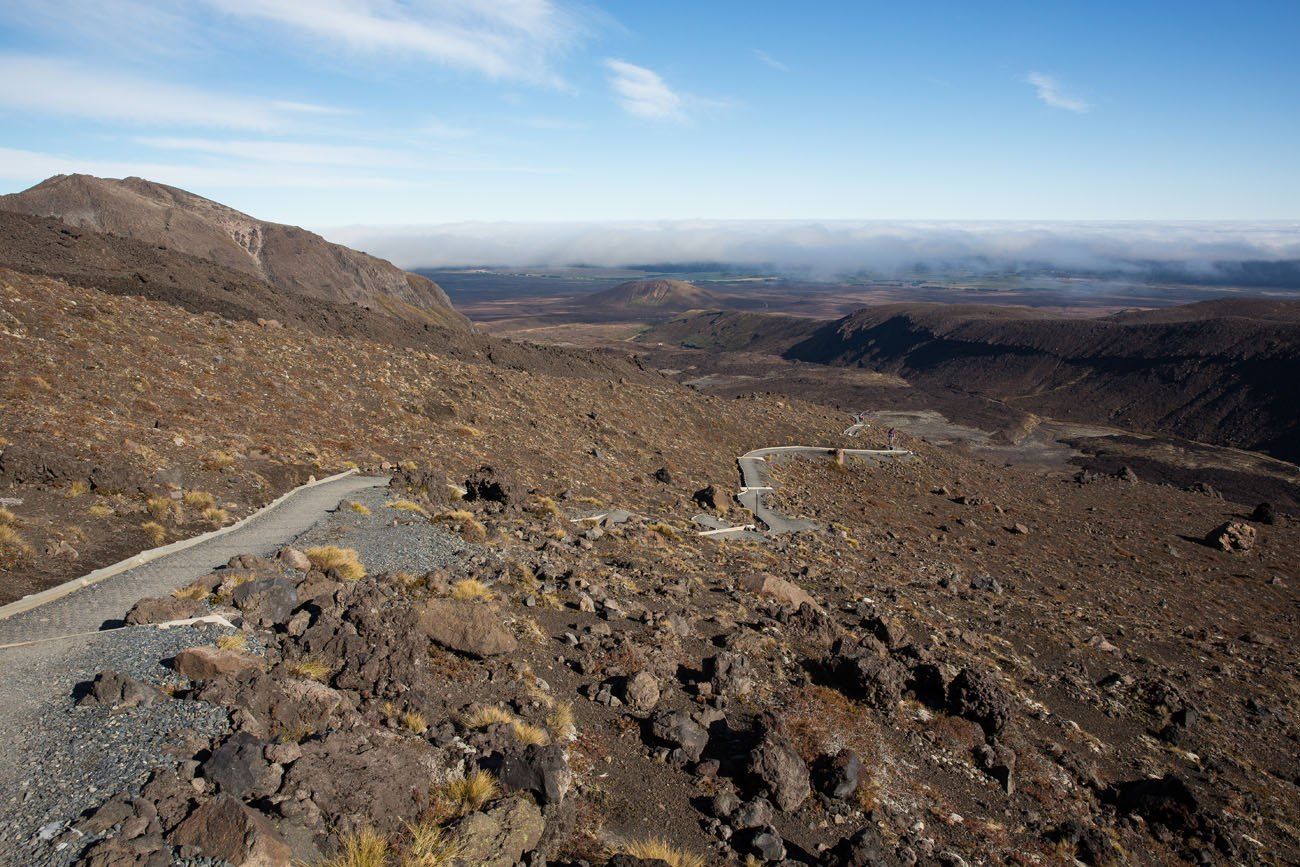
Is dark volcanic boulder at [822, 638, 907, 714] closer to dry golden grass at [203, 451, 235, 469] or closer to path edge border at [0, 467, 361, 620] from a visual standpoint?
path edge border at [0, 467, 361, 620]

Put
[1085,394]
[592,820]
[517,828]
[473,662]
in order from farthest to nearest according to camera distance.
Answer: [1085,394]
[473,662]
[592,820]
[517,828]

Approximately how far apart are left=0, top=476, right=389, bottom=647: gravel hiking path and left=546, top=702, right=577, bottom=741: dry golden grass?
5332 mm

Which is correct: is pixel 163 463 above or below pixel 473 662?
above

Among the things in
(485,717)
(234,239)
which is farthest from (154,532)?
(234,239)

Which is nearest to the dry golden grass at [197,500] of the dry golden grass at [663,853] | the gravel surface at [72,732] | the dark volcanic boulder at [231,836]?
the gravel surface at [72,732]

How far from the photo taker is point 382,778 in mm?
6688

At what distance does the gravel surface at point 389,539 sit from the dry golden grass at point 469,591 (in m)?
1.29

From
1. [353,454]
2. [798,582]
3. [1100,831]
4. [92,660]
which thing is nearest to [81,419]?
[353,454]

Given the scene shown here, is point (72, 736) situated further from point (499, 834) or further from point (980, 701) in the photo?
point (980, 701)

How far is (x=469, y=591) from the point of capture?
39.9 ft

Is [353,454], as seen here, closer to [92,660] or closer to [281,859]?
[92,660]

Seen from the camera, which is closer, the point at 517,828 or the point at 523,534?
the point at 517,828

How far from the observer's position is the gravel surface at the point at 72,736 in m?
5.45

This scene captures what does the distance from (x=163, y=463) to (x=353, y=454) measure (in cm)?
625
